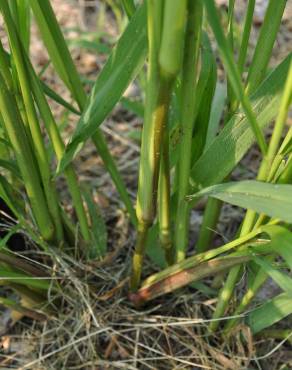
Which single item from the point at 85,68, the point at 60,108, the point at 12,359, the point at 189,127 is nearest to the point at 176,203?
the point at 189,127

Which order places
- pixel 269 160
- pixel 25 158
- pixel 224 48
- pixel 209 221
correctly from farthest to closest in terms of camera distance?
1. pixel 209 221
2. pixel 25 158
3. pixel 269 160
4. pixel 224 48

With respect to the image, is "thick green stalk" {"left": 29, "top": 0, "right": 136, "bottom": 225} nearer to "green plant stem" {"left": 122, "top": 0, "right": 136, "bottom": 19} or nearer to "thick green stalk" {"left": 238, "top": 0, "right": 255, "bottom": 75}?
"green plant stem" {"left": 122, "top": 0, "right": 136, "bottom": 19}

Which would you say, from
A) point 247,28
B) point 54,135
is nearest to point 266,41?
point 247,28

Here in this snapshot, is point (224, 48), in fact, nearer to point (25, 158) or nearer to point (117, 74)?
point (117, 74)

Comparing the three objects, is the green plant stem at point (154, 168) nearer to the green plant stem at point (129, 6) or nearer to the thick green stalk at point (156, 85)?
the thick green stalk at point (156, 85)

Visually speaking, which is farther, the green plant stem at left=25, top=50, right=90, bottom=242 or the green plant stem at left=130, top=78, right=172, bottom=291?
the green plant stem at left=25, top=50, right=90, bottom=242

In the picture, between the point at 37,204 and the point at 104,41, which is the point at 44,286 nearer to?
the point at 37,204

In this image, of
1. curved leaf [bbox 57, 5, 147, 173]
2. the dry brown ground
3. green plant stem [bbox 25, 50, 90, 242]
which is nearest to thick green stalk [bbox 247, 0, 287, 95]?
curved leaf [bbox 57, 5, 147, 173]
